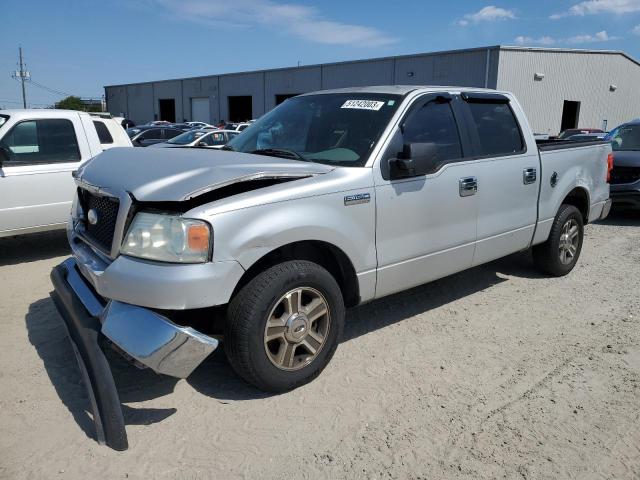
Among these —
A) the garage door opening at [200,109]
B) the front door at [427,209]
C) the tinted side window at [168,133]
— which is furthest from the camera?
the garage door opening at [200,109]

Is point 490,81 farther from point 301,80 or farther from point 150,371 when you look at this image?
point 150,371

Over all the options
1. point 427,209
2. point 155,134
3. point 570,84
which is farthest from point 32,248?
point 570,84

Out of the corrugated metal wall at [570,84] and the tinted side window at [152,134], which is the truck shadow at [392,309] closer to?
the tinted side window at [152,134]

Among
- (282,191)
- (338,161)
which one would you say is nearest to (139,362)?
(282,191)

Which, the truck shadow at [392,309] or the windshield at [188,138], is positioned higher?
the windshield at [188,138]

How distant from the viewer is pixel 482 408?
127 inches

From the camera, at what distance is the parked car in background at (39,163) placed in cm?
591

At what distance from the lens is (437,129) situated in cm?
423

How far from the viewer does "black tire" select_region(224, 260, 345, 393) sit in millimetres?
2986

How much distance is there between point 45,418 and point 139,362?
2.54ft

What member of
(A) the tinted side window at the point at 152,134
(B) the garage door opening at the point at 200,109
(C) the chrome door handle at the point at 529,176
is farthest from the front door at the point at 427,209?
(B) the garage door opening at the point at 200,109

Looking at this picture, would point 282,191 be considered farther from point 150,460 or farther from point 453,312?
point 453,312

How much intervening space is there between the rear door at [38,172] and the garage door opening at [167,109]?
51.1 metres

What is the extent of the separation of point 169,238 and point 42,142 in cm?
442
